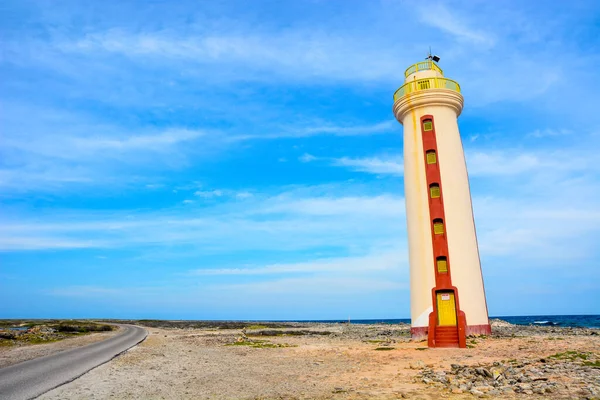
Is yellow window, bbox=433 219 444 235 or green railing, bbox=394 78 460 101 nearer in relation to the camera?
yellow window, bbox=433 219 444 235

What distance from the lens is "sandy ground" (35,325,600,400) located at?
12180 millimetres

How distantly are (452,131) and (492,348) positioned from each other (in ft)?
49.7

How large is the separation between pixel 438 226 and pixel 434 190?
253cm

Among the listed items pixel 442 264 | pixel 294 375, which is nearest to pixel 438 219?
pixel 442 264

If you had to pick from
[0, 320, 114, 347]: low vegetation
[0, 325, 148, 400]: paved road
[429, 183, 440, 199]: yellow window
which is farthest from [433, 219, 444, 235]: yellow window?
[0, 320, 114, 347]: low vegetation

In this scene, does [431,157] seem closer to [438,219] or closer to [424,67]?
[438,219]

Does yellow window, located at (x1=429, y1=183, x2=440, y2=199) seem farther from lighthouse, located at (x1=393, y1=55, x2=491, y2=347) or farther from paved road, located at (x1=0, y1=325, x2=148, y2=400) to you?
paved road, located at (x1=0, y1=325, x2=148, y2=400)

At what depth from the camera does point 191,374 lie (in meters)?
16.8

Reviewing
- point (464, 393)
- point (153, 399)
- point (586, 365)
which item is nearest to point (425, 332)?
point (586, 365)

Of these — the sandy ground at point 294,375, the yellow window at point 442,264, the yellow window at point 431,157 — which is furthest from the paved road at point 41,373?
the yellow window at point 431,157

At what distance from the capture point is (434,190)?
95.2 feet

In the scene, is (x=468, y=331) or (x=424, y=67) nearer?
(x=468, y=331)

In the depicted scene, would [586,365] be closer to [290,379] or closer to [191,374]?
[290,379]

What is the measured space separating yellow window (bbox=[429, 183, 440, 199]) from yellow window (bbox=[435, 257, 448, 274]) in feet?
13.8
